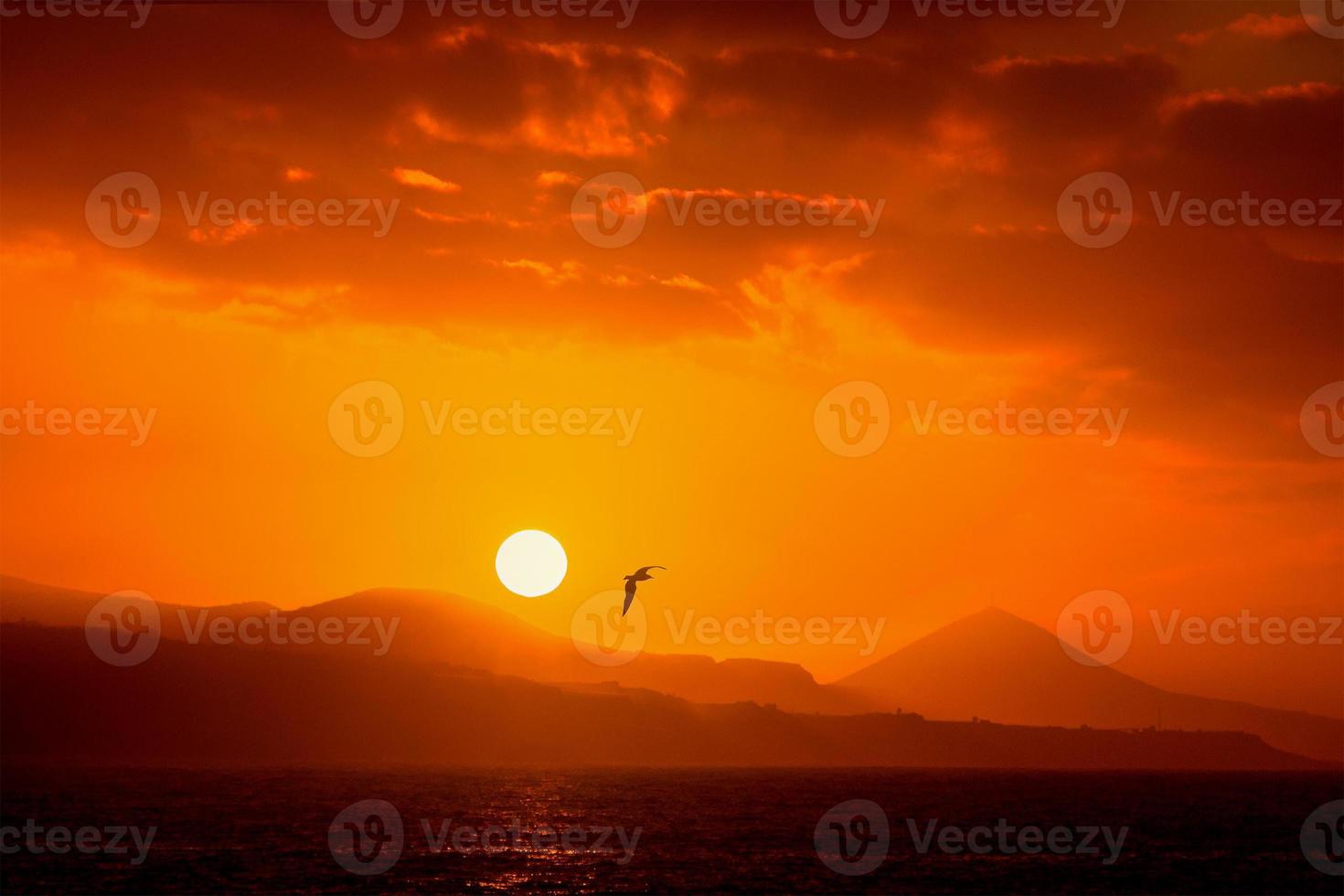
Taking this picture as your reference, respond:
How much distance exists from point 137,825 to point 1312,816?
158262 millimetres

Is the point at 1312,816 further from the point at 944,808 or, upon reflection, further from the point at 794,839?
the point at 794,839

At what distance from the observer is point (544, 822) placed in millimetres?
146250

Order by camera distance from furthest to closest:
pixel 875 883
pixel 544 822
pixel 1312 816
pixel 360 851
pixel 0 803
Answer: pixel 1312 816 → pixel 0 803 → pixel 544 822 → pixel 360 851 → pixel 875 883

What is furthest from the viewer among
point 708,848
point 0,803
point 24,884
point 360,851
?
point 0,803

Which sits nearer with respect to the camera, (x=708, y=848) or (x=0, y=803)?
(x=708, y=848)

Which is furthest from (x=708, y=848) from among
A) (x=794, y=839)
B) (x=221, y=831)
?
(x=221, y=831)

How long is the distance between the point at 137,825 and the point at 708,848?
204 feet

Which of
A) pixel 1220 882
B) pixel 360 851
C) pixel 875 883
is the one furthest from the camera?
pixel 360 851

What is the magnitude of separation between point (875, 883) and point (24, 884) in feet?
195

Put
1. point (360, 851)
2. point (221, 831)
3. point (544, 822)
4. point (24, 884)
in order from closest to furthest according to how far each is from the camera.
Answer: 1. point (24, 884)
2. point (360, 851)
3. point (221, 831)
4. point (544, 822)

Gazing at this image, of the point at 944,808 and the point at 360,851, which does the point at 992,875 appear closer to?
the point at 360,851

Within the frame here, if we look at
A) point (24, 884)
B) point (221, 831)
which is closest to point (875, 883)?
point (24, 884)

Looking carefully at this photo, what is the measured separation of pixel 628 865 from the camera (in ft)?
324

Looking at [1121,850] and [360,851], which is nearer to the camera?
[360,851]
